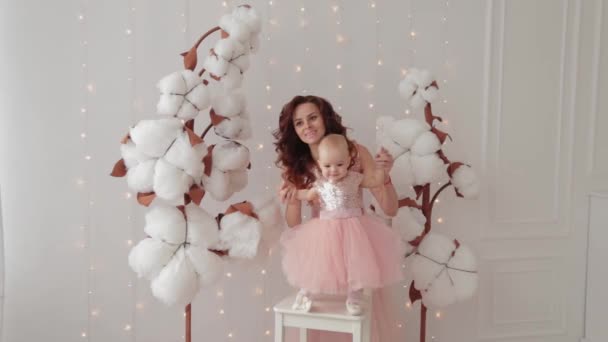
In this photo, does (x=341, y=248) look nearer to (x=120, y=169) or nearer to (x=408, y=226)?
(x=408, y=226)

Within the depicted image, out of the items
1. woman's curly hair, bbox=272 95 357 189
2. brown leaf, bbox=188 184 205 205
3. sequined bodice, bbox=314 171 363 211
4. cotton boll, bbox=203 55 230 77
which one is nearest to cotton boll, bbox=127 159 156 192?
brown leaf, bbox=188 184 205 205

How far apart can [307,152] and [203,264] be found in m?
0.60

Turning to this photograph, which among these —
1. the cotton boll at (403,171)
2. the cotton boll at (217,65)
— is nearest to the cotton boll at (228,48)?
the cotton boll at (217,65)

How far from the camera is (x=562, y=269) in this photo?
2.81 metres

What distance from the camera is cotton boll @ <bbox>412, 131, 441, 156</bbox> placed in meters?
2.27

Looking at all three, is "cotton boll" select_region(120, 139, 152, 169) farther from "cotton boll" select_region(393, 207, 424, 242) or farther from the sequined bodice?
"cotton boll" select_region(393, 207, 424, 242)

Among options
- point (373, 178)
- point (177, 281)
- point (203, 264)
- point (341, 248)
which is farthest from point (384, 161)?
point (177, 281)

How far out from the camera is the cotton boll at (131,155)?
201 centimetres

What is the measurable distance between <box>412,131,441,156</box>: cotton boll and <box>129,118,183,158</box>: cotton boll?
3.25 feet

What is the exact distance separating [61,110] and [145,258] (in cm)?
90

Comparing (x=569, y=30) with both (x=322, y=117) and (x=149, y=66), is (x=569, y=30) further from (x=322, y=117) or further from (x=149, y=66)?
(x=149, y=66)

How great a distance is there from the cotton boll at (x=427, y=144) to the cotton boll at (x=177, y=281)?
1038 millimetres

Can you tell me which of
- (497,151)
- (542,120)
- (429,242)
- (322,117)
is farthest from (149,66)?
(542,120)

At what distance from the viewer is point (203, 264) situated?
6.66 ft
